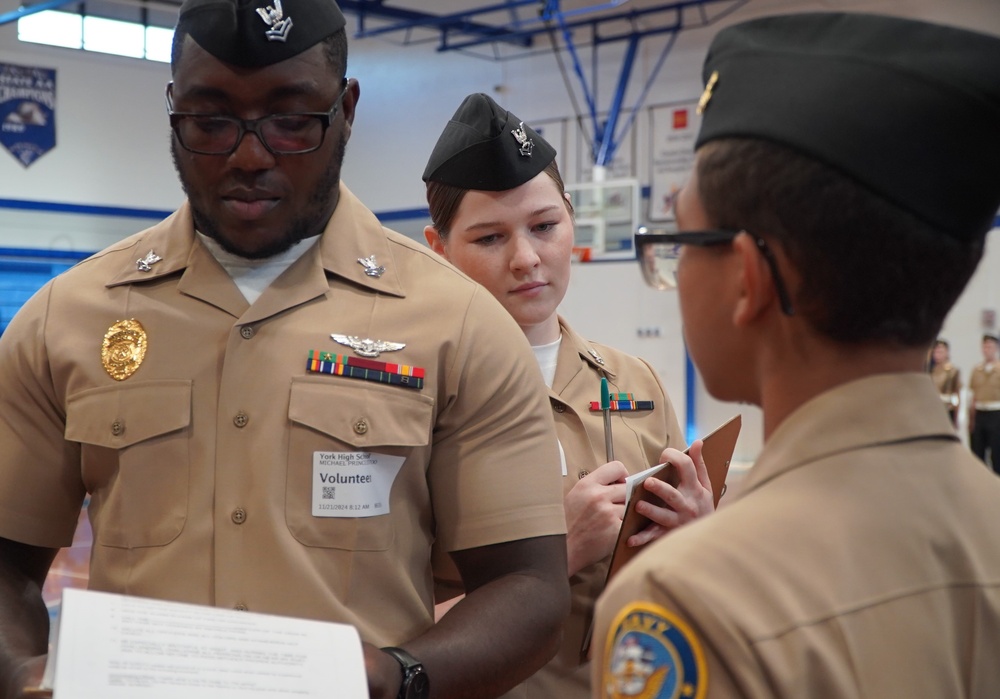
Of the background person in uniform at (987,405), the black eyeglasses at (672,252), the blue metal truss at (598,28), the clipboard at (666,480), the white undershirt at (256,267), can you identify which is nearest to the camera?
the black eyeglasses at (672,252)

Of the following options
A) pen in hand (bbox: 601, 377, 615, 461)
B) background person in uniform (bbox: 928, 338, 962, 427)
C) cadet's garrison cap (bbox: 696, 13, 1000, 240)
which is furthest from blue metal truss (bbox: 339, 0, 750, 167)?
cadet's garrison cap (bbox: 696, 13, 1000, 240)

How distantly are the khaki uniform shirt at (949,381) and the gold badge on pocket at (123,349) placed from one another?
11921 mm

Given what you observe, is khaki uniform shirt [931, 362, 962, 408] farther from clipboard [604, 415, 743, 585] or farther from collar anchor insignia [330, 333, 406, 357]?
collar anchor insignia [330, 333, 406, 357]

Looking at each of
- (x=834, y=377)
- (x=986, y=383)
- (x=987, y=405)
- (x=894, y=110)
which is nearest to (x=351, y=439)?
Result: (x=834, y=377)

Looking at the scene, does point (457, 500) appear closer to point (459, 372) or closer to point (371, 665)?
point (459, 372)

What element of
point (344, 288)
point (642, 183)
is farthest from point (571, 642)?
point (642, 183)

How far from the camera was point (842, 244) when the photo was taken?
1061mm

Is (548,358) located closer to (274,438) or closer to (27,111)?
(274,438)

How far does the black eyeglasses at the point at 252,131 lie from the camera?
175 cm

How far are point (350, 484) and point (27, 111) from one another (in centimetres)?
1454

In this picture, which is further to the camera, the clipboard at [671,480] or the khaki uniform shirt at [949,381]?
the khaki uniform shirt at [949,381]

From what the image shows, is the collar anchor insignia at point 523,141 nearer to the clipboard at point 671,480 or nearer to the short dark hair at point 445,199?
the short dark hair at point 445,199

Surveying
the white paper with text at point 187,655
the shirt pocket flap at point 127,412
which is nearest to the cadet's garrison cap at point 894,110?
the white paper with text at point 187,655

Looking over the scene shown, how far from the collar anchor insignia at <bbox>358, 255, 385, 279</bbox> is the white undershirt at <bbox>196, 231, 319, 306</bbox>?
92 millimetres
